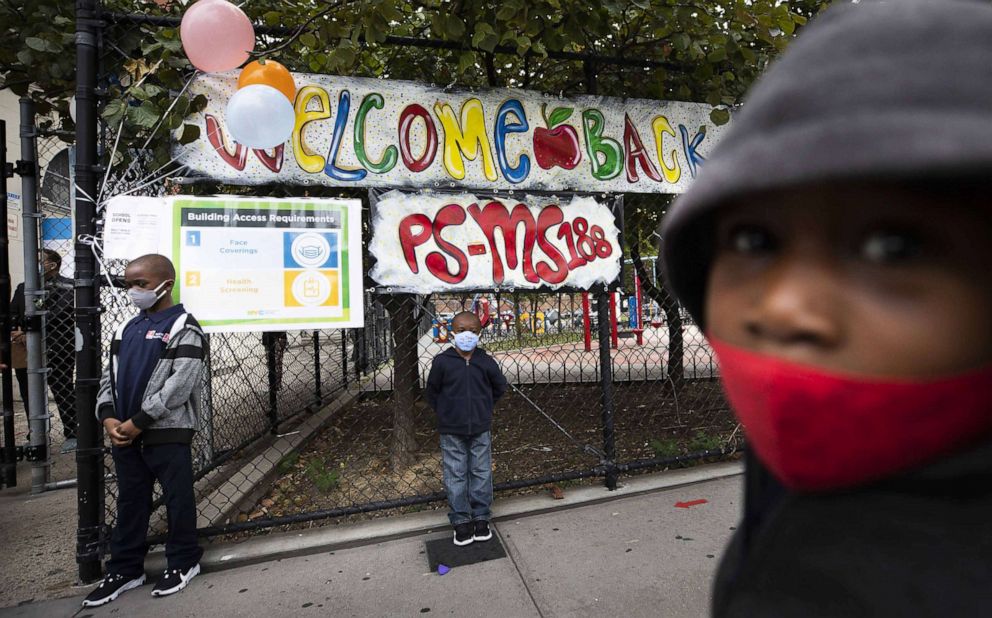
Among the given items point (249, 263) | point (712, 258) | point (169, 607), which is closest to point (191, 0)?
point (249, 263)

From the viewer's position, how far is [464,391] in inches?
128

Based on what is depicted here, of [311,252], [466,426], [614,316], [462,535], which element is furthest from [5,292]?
[614,316]

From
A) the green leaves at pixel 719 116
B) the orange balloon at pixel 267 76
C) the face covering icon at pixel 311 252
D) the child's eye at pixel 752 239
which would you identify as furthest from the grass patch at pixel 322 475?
the child's eye at pixel 752 239

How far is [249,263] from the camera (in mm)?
3055

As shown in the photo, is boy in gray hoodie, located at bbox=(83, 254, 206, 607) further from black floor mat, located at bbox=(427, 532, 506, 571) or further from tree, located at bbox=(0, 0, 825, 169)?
black floor mat, located at bbox=(427, 532, 506, 571)

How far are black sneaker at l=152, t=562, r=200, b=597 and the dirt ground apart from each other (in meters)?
0.84

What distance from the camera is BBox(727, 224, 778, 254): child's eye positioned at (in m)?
0.60

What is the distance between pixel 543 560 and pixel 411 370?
6.18 feet

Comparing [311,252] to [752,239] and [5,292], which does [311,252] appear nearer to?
[5,292]

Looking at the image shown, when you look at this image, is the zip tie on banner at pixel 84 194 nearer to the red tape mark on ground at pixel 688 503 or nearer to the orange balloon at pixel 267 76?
the orange balloon at pixel 267 76

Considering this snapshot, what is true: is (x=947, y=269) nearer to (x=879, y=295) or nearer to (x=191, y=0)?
(x=879, y=295)

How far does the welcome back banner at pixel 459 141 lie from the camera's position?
10.5 ft

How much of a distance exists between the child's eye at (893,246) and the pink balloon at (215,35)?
315 centimetres

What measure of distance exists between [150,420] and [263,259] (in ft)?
3.30
